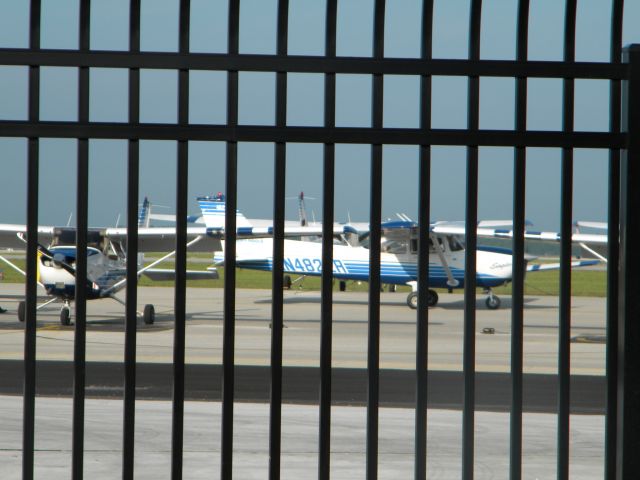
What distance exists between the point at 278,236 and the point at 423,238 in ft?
1.34

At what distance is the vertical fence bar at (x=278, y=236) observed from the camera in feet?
8.32

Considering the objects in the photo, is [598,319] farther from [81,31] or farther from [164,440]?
[81,31]

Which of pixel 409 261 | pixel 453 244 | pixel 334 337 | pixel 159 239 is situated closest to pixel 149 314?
pixel 159 239

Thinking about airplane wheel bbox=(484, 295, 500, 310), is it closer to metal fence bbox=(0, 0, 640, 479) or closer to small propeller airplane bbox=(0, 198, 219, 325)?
small propeller airplane bbox=(0, 198, 219, 325)

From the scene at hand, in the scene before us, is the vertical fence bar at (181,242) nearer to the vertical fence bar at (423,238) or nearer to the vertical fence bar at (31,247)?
the vertical fence bar at (31,247)

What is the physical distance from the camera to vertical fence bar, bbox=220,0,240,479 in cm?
252

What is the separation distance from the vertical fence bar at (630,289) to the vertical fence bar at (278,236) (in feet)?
3.22

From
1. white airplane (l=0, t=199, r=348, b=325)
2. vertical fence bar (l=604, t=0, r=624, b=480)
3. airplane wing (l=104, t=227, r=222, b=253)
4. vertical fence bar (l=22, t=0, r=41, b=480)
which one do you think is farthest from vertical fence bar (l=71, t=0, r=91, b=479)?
airplane wing (l=104, t=227, r=222, b=253)

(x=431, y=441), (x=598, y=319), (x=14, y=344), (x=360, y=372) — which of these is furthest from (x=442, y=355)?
(x=598, y=319)

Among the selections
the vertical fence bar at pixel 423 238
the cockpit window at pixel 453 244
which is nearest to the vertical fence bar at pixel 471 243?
the vertical fence bar at pixel 423 238

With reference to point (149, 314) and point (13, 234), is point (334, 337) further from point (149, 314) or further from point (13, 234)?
point (13, 234)

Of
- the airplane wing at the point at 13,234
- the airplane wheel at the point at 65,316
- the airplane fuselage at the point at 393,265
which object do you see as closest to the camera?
the airplane wheel at the point at 65,316

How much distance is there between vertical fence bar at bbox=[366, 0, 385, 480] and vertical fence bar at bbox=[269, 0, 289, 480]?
25 cm

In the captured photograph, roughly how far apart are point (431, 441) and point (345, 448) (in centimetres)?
72
